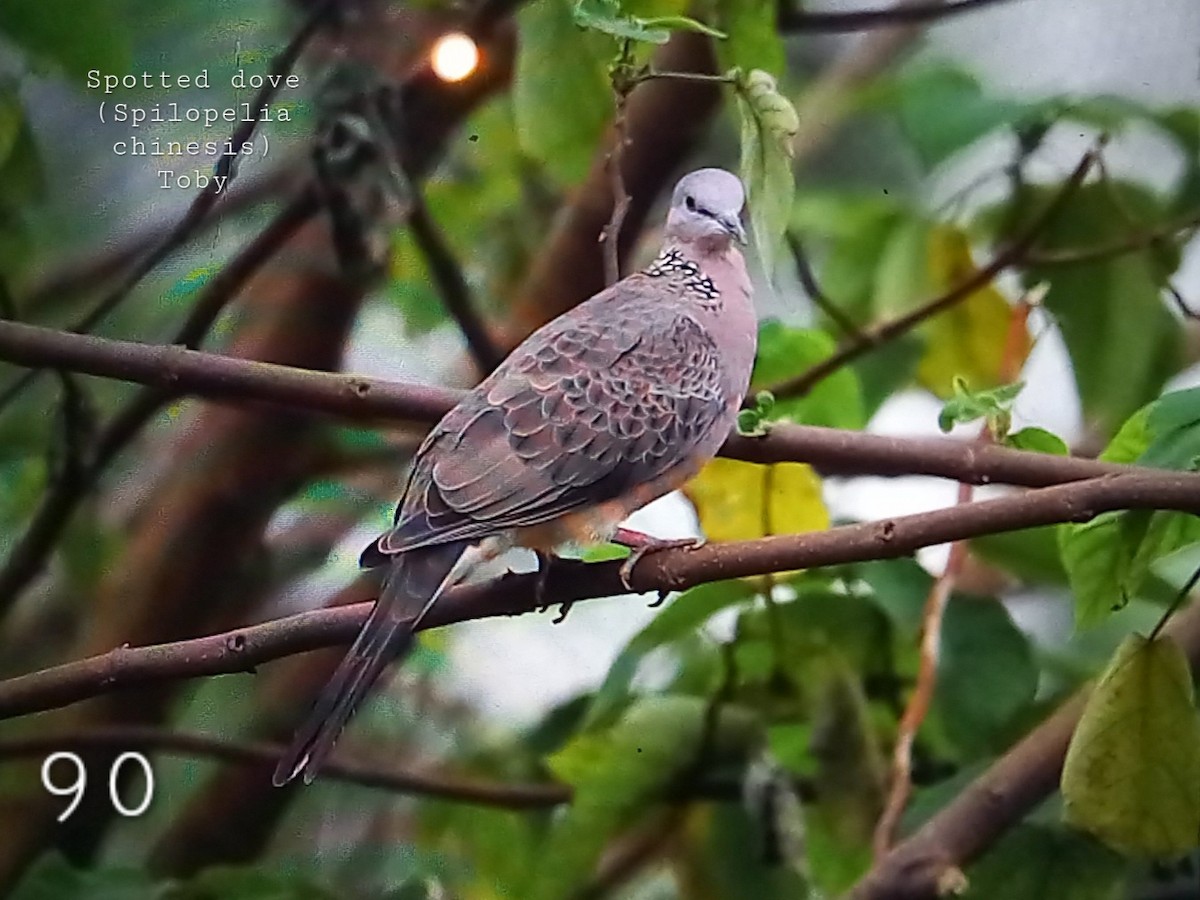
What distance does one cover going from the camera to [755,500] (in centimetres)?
A: 85

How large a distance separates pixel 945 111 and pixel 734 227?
0.19 m

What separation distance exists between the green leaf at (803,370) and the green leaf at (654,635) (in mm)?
113

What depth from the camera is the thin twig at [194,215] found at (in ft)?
2.63

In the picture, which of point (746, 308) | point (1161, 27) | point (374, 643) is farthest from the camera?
point (1161, 27)

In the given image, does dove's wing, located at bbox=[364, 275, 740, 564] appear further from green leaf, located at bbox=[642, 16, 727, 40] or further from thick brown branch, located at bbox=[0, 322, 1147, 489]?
green leaf, located at bbox=[642, 16, 727, 40]

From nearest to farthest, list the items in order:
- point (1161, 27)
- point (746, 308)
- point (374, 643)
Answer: point (374, 643)
point (746, 308)
point (1161, 27)

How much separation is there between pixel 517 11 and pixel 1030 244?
36cm

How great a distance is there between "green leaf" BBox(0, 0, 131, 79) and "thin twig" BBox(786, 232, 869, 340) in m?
0.40

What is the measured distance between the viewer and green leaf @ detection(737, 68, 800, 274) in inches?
28.5

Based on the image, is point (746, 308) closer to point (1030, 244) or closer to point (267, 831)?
point (1030, 244)

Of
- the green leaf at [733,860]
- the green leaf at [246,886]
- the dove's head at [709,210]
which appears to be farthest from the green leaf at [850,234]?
the green leaf at [246,886]

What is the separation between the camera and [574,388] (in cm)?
76

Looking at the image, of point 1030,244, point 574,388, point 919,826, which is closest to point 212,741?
point 574,388

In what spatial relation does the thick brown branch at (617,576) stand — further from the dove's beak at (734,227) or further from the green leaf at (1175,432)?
the dove's beak at (734,227)
